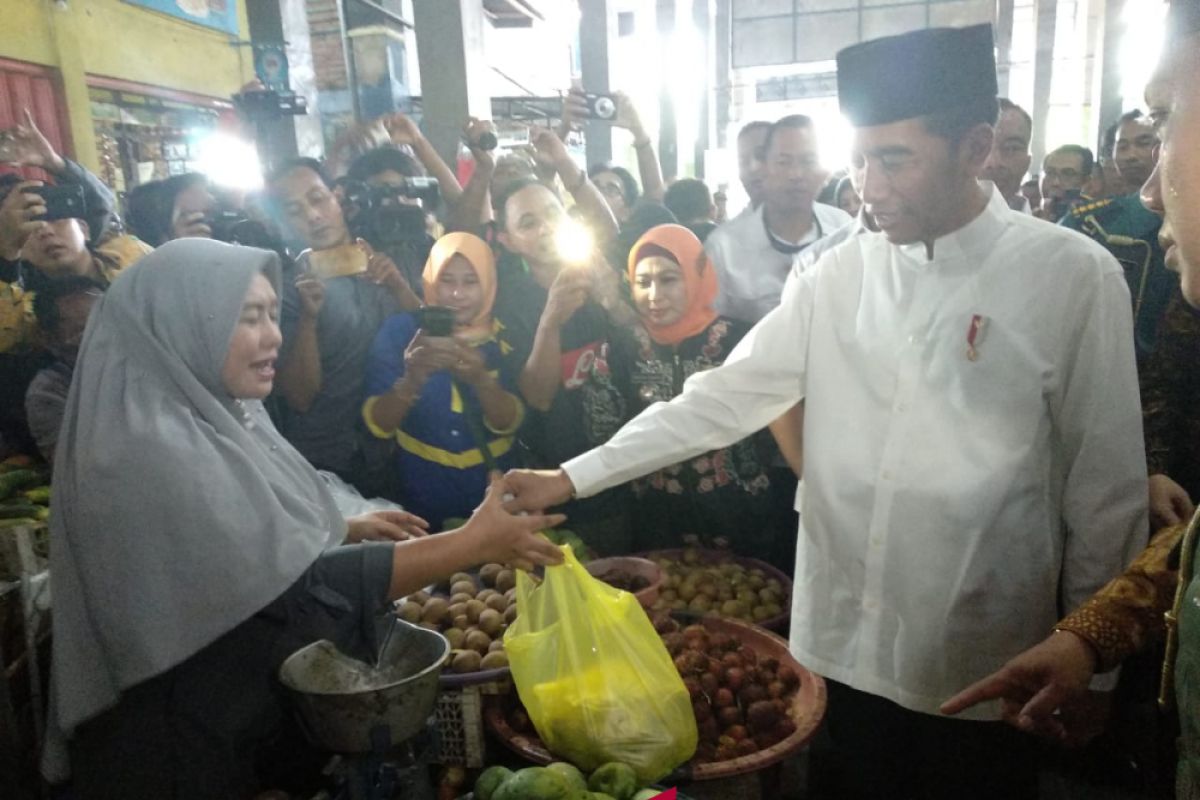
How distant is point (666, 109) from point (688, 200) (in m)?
8.46

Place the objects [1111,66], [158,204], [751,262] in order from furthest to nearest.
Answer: [1111,66]
[158,204]
[751,262]

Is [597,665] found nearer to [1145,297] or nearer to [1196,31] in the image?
[1196,31]

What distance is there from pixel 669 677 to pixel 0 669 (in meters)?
1.69


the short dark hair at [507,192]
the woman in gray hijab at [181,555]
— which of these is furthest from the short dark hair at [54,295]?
the short dark hair at [507,192]

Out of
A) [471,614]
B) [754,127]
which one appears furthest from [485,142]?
[471,614]

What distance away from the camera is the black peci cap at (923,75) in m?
1.72

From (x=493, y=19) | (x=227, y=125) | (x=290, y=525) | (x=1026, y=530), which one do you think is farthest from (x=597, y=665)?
(x=493, y=19)

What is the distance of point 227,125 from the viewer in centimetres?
895

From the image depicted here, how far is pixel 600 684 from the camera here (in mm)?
1992

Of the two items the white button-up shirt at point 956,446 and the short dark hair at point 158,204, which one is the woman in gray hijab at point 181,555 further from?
the short dark hair at point 158,204

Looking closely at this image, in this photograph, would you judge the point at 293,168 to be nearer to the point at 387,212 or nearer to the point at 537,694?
the point at 387,212

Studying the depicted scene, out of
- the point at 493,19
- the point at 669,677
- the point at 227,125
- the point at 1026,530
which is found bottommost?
the point at 669,677

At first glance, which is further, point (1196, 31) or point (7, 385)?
point (7, 385)

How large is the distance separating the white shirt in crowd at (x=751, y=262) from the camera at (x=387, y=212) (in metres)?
1.38
